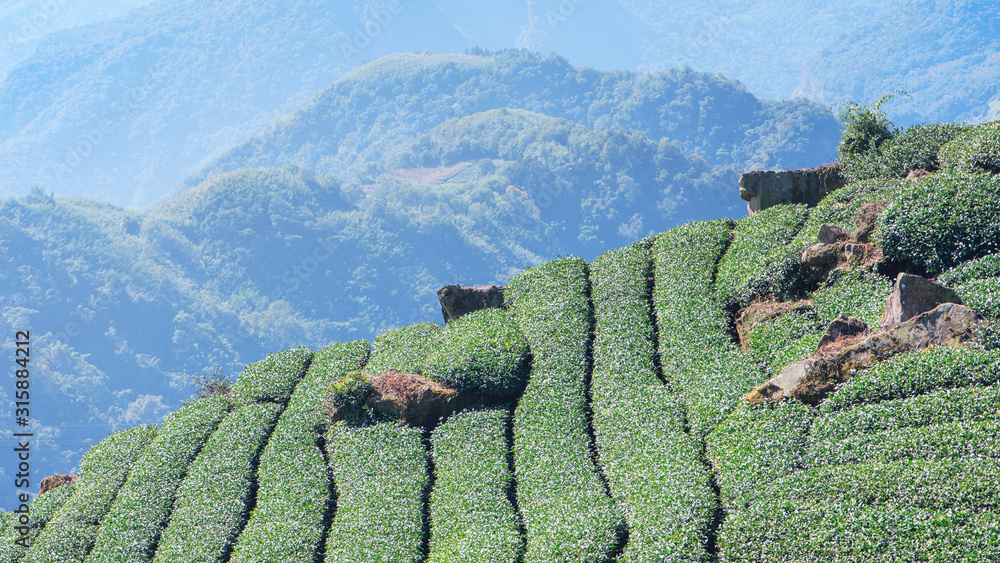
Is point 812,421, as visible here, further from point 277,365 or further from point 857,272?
point 277,365

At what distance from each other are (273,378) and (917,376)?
907 inches

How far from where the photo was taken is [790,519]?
53.2 ft

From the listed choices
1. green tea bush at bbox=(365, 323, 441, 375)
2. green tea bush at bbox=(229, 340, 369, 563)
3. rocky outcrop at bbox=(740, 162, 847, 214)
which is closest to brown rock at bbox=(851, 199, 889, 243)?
rocky outcrop at bbox=(740, 162, 847, 214)

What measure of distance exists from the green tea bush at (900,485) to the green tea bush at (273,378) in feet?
63.9

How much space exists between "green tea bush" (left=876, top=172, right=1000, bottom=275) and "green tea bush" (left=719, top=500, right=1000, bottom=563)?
9.48m

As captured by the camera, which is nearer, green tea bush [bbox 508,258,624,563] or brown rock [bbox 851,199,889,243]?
green tea bush [bbox 508,258,624,563]

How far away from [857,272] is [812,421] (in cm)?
702

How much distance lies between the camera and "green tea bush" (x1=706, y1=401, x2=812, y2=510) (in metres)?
17.8

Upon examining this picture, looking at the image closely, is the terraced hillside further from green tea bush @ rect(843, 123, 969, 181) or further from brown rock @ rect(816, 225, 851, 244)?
brown rock @ rect(816, 225, 851, 244)

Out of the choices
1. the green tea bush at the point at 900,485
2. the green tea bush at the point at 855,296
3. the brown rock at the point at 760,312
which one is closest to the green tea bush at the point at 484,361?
the brown rock at the point at 760,312

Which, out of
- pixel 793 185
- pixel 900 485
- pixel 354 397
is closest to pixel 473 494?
pixel 354 397

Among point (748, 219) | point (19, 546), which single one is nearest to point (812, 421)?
point (748, 219)

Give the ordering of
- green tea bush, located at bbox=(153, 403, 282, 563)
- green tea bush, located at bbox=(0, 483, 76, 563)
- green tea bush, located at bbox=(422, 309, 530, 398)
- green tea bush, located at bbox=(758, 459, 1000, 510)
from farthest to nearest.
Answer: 1. green tea bush, located at bbox=(0, 483, 76, 563)
2. green tea bush, located at bbox=(422, 309, 530, 398)
3. green tea bush, located at bbox=(153, 403, 282, 563)
4. green tea bush, located at bbox=(758, 459, 1000, 510)

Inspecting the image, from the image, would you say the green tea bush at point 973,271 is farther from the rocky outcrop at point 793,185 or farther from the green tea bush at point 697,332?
the rocky outcrop at point 793,185
